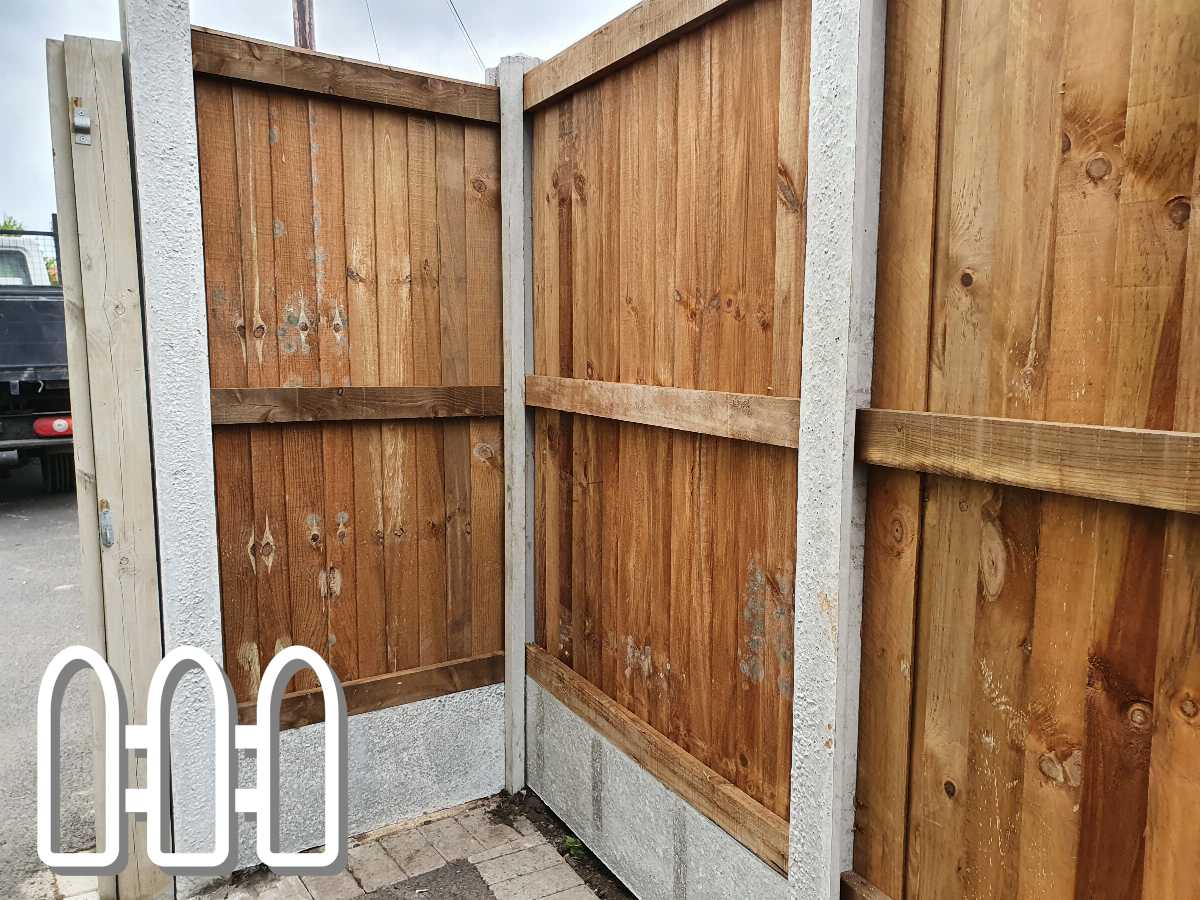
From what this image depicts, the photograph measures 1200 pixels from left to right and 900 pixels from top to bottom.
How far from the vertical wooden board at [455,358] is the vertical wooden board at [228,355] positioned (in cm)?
64

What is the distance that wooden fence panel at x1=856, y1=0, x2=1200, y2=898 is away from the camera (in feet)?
3.82

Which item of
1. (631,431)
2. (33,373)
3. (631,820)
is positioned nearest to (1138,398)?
(631,431)

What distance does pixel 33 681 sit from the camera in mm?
4047

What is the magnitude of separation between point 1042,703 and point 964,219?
0.81 m

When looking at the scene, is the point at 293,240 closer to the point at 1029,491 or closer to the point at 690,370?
the point at 690,370

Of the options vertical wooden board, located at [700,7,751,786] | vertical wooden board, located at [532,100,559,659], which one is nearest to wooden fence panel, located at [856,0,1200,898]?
vertical wooden board, located at [700,7,751,786]

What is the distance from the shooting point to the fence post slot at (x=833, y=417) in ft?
5.18

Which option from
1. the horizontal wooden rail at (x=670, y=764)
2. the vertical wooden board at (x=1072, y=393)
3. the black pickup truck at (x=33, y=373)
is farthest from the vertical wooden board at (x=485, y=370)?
the black pickup truck at (x=33, y=373)

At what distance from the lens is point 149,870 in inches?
99.8

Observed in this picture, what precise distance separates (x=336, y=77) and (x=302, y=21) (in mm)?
7577

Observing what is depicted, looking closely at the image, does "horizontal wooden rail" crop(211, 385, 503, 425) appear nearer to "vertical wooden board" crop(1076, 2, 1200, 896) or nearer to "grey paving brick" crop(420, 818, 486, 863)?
"grey paving brick" crop(420, 818, 486, 863)

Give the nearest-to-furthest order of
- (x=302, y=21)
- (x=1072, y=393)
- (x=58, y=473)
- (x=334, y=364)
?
(x=1072, y=393)
(x=334, y=364)
(x=58, y=473)
(x=302, y=21)

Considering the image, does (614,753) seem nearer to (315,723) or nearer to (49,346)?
(315,723)

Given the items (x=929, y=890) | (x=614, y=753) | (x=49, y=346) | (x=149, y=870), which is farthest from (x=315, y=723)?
(x=49, y=346)
